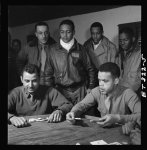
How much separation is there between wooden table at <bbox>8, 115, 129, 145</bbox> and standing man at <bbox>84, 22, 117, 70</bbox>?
0.76m

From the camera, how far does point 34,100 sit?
2777 mm

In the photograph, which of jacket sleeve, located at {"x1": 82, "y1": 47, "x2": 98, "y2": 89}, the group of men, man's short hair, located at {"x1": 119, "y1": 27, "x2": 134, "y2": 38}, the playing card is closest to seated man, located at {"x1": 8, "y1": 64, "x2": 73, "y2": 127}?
the group of men

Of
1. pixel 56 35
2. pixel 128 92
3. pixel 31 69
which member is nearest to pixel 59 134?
pixel 31 69

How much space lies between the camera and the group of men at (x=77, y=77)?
2.73m

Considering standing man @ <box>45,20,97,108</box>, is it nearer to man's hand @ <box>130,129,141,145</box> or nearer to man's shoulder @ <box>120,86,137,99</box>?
man's shoulder @ <box>120,86,137,99</box>

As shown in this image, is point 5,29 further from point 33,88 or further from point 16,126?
point 16,126

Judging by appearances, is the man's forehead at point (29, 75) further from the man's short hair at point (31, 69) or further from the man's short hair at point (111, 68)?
Result: the man's short hair at point (111, 68)

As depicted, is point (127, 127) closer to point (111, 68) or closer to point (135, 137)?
point (135, 137)

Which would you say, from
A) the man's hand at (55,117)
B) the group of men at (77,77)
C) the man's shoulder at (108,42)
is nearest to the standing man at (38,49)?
the group of men at (77,77)

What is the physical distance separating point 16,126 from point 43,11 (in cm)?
136

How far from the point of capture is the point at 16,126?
8.66 ft

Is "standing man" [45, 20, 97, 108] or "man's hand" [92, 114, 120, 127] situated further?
"standing man" [45, 20, 97, 108]

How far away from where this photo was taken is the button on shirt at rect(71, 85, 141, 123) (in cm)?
269
